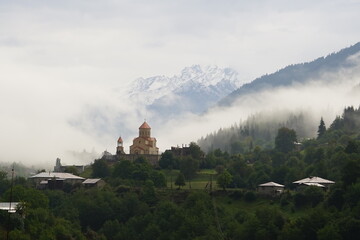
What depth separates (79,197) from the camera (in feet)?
472

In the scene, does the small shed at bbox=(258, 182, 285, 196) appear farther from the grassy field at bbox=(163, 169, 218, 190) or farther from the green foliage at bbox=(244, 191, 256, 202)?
the grassy field at bbox=(163, 169, 218, 190)

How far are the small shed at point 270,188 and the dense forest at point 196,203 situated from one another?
86.8 inches

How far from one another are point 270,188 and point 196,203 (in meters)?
20.0

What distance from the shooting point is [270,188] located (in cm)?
14250

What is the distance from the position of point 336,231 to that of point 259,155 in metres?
103

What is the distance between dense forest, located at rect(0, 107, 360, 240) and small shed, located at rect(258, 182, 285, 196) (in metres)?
2.21

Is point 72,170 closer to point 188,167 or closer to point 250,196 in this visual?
point 188,167

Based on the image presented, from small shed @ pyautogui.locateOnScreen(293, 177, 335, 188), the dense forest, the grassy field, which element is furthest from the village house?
small shed @ pyautogui.locateOnScreen(293, 177, 335, 188)

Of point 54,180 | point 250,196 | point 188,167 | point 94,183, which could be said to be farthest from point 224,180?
point 54,180

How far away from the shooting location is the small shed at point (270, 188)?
461 ft

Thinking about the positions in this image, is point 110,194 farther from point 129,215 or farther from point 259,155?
point 259,155

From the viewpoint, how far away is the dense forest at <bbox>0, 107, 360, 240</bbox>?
106m

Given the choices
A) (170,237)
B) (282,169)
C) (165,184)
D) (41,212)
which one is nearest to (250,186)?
(282,169)

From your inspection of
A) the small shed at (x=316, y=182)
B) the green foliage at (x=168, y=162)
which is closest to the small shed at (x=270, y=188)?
the small shed at (x=316, y=182)
